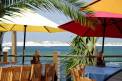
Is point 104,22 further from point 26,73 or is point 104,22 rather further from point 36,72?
point 26,73

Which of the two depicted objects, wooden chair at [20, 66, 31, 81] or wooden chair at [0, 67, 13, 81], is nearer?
wooden chair at [0, 67, 13, 81]

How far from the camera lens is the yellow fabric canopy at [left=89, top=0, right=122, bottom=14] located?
809 centimetres

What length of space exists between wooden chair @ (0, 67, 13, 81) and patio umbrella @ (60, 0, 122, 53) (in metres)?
1.88

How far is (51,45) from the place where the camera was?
15025 centimetres

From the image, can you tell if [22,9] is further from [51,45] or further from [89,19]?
[51,45]

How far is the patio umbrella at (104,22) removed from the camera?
804 centimetres

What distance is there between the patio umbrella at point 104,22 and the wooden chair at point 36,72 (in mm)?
1535

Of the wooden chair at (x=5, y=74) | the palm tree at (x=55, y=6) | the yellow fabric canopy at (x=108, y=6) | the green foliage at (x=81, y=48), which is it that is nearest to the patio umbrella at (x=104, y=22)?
the yellow fabric canopy at (x=108, y=6)

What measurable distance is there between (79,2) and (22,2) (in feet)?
3.77

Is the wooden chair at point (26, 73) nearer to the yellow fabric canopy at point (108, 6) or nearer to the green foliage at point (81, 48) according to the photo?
the yellow fabric canopy at point (108, 6)

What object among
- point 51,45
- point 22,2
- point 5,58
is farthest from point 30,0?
point 51,45

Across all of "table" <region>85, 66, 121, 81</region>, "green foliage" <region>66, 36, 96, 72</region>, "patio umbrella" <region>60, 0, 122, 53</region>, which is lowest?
"green foliage" <region>66, 36, 96, 72</region>

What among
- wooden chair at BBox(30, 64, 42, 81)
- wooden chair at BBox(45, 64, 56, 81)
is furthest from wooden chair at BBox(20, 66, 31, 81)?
wooden chair at BBox(45, 64, 56, 81)

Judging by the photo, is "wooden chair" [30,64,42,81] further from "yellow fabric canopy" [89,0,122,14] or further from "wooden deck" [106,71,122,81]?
"wooden deck" [106,71,122,81]
